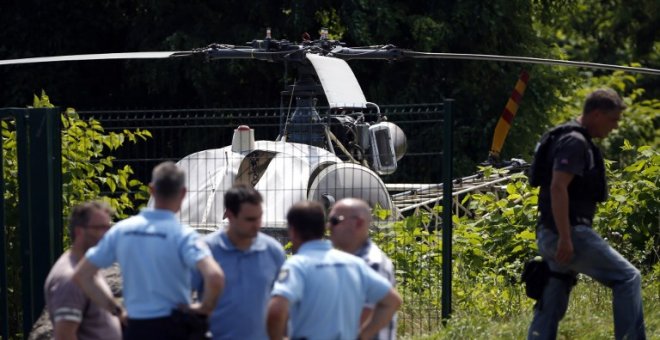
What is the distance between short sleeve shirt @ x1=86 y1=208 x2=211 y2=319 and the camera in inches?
215

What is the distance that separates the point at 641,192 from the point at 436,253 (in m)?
2.31

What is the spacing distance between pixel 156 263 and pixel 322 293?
79 centimetres

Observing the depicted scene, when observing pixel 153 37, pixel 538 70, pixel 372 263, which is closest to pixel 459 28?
pixel 538 70

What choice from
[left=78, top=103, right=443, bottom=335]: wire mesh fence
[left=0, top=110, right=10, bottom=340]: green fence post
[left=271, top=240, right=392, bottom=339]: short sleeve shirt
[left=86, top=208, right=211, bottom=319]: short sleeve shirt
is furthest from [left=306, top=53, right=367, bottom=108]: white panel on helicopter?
[left=271, top=240, right=392, bottom=339]: short sleeve shirt

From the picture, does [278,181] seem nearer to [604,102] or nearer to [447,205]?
[447,205]

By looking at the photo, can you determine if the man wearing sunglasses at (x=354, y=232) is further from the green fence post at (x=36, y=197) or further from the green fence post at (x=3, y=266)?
the green fence post at (x=3, y=266)

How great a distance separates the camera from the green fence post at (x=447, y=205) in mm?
8430

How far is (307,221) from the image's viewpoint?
548 centimetres

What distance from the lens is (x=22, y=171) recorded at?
26.4 ft

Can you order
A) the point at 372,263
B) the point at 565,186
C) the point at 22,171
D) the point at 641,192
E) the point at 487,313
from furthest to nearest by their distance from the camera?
1. the point at 641,192
2. the point at 487,313
3. the point at 22,171
4. the point at 565,186
5. the point at 372,263

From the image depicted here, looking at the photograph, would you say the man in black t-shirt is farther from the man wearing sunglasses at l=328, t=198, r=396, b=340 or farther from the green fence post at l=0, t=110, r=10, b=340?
the green fence post at l=0, t=110, r=10, b=340

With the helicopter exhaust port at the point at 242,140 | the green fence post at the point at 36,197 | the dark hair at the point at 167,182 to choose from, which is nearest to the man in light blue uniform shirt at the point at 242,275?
the dark hair at the point at 167,182

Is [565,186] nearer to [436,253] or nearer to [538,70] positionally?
[436,253]

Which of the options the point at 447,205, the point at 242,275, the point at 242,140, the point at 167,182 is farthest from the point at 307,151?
the point at 167,182
